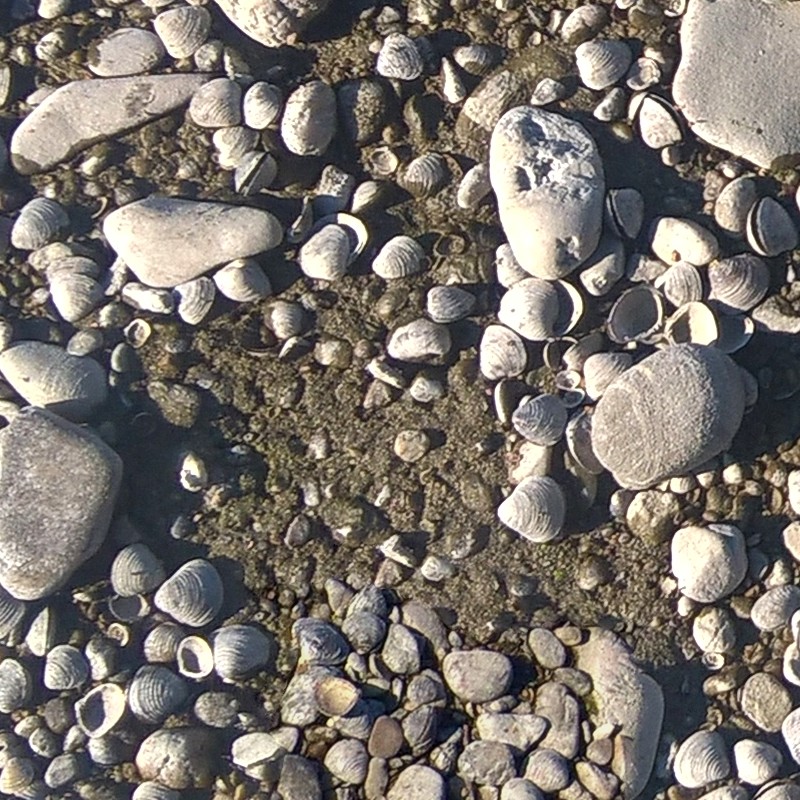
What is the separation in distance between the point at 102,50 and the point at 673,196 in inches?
62.5

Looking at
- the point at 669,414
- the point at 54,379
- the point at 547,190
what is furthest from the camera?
the point at 54,379

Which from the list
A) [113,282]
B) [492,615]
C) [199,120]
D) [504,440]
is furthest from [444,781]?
[199,120]

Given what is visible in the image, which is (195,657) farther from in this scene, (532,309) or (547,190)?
(547,190)

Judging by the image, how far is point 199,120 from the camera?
2924 mm

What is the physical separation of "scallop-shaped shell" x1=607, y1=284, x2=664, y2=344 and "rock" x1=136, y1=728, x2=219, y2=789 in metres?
1.47

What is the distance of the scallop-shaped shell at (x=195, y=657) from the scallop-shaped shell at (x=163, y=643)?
0.05 ft

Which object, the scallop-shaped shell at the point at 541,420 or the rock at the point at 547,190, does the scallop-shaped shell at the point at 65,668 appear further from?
the rock at the point at 547,190

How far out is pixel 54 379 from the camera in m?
2.84

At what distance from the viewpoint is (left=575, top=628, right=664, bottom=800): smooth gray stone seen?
265cm

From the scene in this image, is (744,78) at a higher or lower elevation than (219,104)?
higher

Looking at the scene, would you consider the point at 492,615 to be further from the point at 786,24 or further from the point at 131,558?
the point at 786,24

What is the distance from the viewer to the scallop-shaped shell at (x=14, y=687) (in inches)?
111

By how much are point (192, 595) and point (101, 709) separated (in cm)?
38

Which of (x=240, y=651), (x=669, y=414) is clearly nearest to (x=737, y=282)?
(x=669, y=414)
